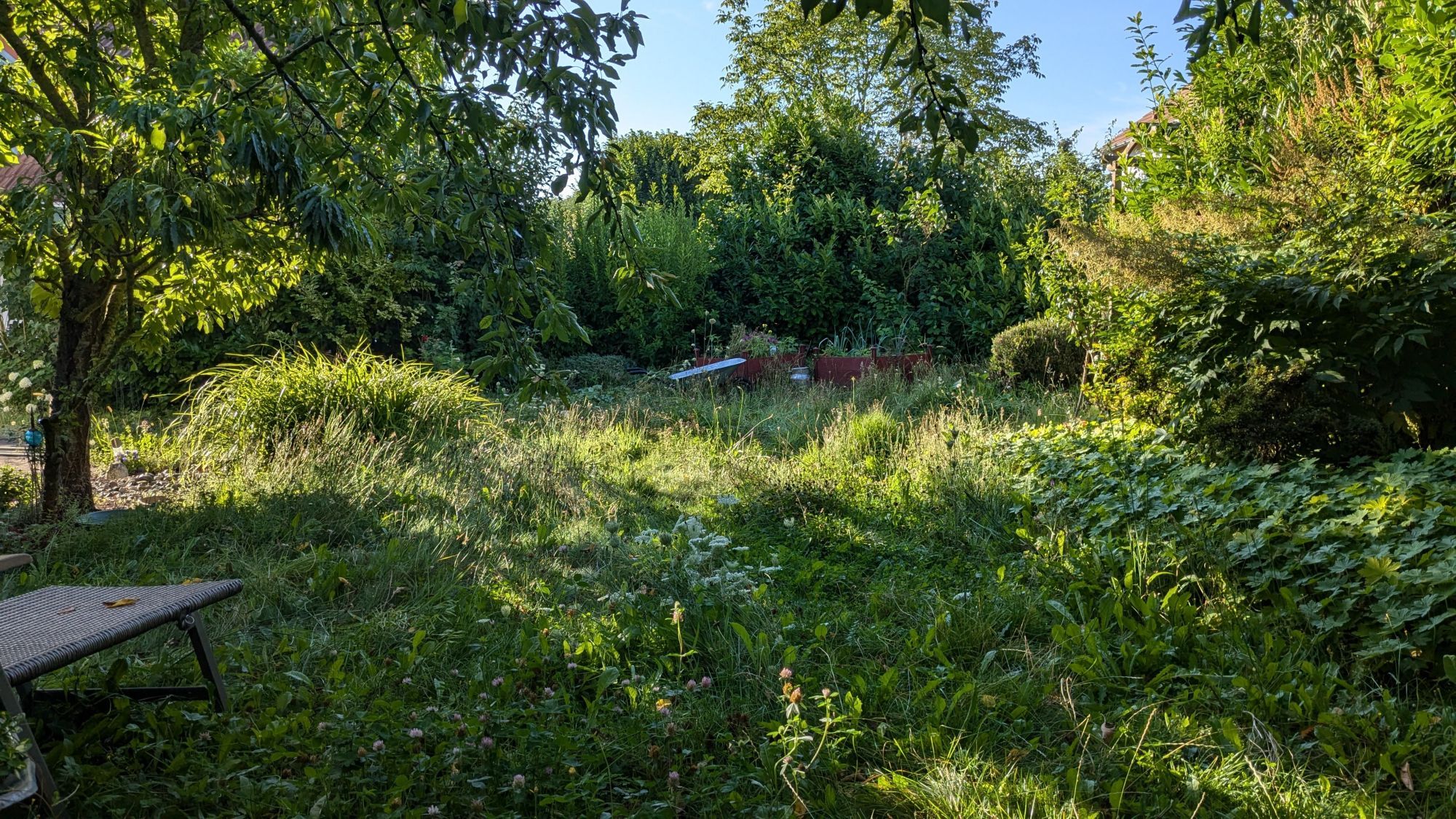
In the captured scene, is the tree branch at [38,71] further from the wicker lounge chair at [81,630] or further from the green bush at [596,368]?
the green bush at [596,368]

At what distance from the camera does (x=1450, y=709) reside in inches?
95.1

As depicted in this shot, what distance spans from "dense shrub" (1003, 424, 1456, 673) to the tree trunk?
529 cm

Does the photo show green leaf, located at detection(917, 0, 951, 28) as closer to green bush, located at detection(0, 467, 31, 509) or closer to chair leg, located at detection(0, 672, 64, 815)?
chair leg, located at detection(0, 672, 64, 815)

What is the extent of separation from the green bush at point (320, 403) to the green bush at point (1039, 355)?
4.83m

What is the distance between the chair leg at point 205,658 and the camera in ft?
8.41

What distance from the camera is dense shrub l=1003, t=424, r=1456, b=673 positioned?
268 centimetres

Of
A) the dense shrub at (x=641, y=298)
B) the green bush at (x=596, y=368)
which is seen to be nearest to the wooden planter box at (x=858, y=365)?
the dense shrub at (x=641, y=298)

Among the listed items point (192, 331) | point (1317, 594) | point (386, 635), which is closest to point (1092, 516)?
point (1317, 594)

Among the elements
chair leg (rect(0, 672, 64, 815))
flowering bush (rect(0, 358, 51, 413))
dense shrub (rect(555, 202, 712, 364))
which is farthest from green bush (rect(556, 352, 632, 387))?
chair leg (rect(0, 672, 64, 815))

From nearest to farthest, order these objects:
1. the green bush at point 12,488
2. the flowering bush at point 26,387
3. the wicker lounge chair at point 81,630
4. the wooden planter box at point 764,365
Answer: the wicker lounge chair at point 81,630 < the green bush at point 12,488 < the flowering bush at point 26,387 < the wooden planter box at point 764,365

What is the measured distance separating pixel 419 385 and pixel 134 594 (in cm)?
445

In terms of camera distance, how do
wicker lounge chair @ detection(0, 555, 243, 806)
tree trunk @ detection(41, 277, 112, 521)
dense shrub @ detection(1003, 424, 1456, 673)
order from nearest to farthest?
A: wicker lounge chair @ detection(0, 555, 243, 806) < dense shrub @ detection(1003, 424, 1456, 673) < tree trunk @ detection(41, 277, 112, 521)

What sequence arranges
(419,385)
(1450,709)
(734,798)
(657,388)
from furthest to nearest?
(657,388) < (419,385) < (1450,709) < (734,798)

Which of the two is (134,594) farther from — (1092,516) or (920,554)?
(1092,516)
